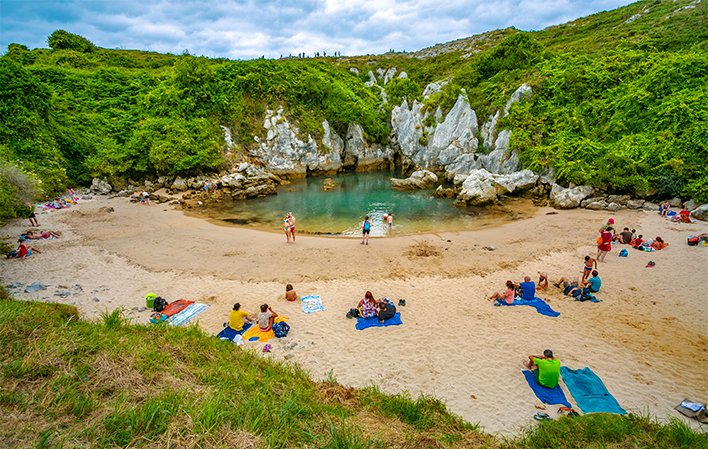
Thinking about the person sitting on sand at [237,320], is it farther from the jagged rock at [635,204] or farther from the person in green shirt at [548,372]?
the jagged rock at [635,204]

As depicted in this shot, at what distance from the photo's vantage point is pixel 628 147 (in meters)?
23.5

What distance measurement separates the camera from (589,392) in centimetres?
691

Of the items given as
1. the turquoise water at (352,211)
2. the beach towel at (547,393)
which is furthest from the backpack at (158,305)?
the turquoise water at (352,211)

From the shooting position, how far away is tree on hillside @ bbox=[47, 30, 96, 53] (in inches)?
1821

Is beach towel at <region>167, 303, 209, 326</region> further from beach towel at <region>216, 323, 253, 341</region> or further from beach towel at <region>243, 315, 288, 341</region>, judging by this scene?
beach towel at <region>243, 315, 288, 341</region>

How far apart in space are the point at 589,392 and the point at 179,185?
116ft

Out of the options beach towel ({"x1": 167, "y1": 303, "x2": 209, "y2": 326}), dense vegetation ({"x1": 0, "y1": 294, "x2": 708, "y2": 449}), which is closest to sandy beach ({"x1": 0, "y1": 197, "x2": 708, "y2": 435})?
beach towel ({"x1": 167, "y1": 303, "x2": 209, "y2": 326})

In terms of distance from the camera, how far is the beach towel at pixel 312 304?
10.6 metres

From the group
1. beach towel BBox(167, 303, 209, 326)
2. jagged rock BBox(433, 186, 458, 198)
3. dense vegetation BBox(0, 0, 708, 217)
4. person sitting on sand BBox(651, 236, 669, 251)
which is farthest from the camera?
jagged rock BBox(433, 186, 458, 198)

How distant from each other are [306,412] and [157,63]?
222 feet

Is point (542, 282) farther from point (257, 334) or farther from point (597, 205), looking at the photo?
point (597, 205)

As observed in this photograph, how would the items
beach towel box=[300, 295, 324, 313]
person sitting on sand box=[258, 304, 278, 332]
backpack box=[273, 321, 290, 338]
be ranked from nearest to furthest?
backpack box=[273, 321, 290, 338] < person sitting on sand box=[258, 304, 278, 332] < beach towel box=[300, 295, 324, 313]

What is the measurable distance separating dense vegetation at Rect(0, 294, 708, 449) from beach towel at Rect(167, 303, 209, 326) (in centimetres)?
404

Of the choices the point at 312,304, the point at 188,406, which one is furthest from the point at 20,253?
the point at 188,406
